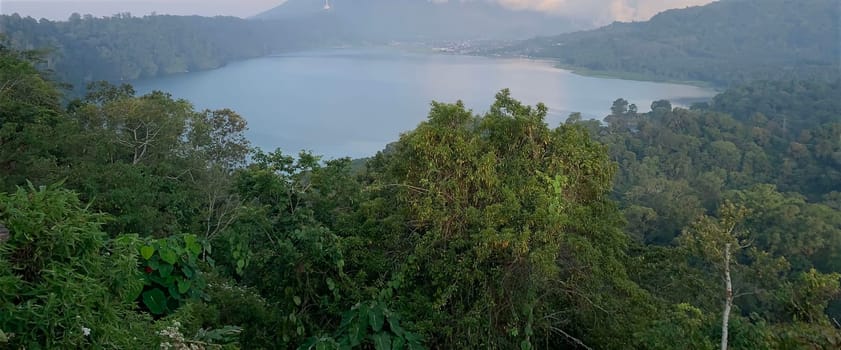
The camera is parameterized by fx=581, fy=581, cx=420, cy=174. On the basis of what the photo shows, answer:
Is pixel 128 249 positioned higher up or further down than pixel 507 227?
higher up

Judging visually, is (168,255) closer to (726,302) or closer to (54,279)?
(54,279)

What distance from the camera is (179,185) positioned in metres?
7.25

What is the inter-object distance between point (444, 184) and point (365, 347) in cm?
94

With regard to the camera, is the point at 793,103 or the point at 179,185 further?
the point at 793,103

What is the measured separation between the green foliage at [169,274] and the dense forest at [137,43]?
98.1 ft

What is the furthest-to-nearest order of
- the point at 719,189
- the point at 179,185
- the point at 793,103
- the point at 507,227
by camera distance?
the point at 793,103 < the point at 719,189 < the point at 179,185 < the point at 507,227

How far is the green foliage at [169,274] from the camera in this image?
1.73m

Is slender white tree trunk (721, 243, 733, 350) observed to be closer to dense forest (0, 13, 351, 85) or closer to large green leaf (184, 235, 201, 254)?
large green leaf (184, 235, 201, 254)

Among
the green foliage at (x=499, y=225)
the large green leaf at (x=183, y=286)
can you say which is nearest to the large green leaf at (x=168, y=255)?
the large green leaf at (x=183, y=286)

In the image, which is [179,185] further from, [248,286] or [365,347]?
[365,347]

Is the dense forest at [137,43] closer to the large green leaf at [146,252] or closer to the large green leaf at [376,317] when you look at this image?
the large green leaf at [376,317]

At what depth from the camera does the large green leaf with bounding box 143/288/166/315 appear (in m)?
1.74

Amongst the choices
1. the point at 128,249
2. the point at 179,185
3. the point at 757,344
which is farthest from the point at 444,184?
the point at 179,185

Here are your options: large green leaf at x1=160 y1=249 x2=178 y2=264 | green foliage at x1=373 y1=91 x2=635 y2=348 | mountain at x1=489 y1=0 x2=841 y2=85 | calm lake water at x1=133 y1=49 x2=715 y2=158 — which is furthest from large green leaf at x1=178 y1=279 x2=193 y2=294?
mountain at x1=489 y1=0 x2=841 y2=85
